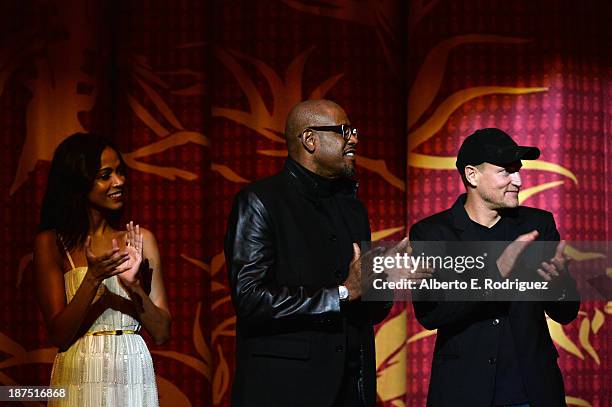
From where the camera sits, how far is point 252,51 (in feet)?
13.6

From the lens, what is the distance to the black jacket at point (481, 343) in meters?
2.60

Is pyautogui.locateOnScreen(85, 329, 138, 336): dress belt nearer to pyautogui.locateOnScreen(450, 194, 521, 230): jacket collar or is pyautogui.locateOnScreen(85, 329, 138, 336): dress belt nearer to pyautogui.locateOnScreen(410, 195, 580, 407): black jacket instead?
pyautogui.locateOnScreen(410, 195, 580, 407): black jacket

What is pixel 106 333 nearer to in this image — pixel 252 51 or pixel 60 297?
pixel 60 297

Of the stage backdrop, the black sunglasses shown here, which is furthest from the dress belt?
the stage backdrop

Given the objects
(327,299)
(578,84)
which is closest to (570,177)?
(578,84)

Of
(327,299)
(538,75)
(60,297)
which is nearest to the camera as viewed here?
(327,299)

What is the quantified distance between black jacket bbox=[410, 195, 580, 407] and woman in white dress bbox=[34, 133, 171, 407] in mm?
739

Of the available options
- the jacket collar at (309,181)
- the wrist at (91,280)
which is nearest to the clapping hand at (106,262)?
the wrist at (91,280)

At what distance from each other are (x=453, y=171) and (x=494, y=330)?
1536 mm

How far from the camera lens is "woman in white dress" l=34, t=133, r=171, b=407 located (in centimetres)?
268

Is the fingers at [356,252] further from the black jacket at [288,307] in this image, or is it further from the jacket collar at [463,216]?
the jacket collar at [463,216]

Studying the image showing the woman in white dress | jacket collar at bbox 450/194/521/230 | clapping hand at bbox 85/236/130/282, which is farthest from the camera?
jacket collar at bbox 450/194/521/230

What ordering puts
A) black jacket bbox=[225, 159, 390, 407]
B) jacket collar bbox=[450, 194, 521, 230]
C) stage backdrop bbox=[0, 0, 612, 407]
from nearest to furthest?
black jacket bbox=[225, 159, 390, 407] < jacket collar bbox=[450, 194, 521, 230] < stage backdrop bbox=[0, 0, 612, 407]

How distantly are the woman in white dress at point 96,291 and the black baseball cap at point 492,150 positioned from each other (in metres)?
0.92
